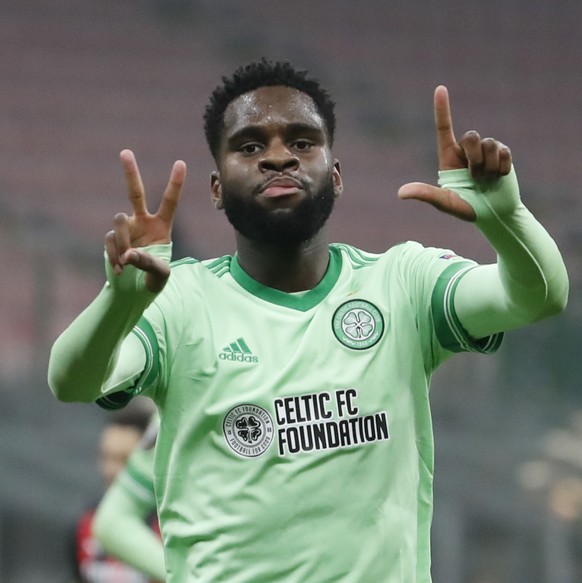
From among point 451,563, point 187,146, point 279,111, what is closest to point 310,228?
point 279,111

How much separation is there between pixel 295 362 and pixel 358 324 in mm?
171

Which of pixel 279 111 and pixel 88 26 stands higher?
pixel 88 26

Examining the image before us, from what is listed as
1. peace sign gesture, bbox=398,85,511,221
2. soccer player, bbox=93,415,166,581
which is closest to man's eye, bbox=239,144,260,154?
peace sign gesture, bbox=398,85,511,221

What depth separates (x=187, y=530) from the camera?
3143mm

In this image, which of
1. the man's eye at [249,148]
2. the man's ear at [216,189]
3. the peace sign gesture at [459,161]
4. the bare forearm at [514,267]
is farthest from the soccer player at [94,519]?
the peace sign gesture at [459,161]

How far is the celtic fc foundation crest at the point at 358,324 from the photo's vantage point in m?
3.18

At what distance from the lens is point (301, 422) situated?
3090mm

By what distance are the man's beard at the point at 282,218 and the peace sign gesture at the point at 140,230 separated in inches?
13.6

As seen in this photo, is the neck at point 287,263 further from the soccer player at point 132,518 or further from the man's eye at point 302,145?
the soccer player at point 132,518

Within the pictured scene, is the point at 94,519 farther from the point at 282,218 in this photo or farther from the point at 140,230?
the point at 140,230

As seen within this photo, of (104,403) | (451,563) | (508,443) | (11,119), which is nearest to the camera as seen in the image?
(104,403)

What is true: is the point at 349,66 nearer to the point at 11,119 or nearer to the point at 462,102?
the point at 462,102

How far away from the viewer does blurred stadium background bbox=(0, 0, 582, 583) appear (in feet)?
Result: 30.5

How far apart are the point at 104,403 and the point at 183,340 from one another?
22 cm
